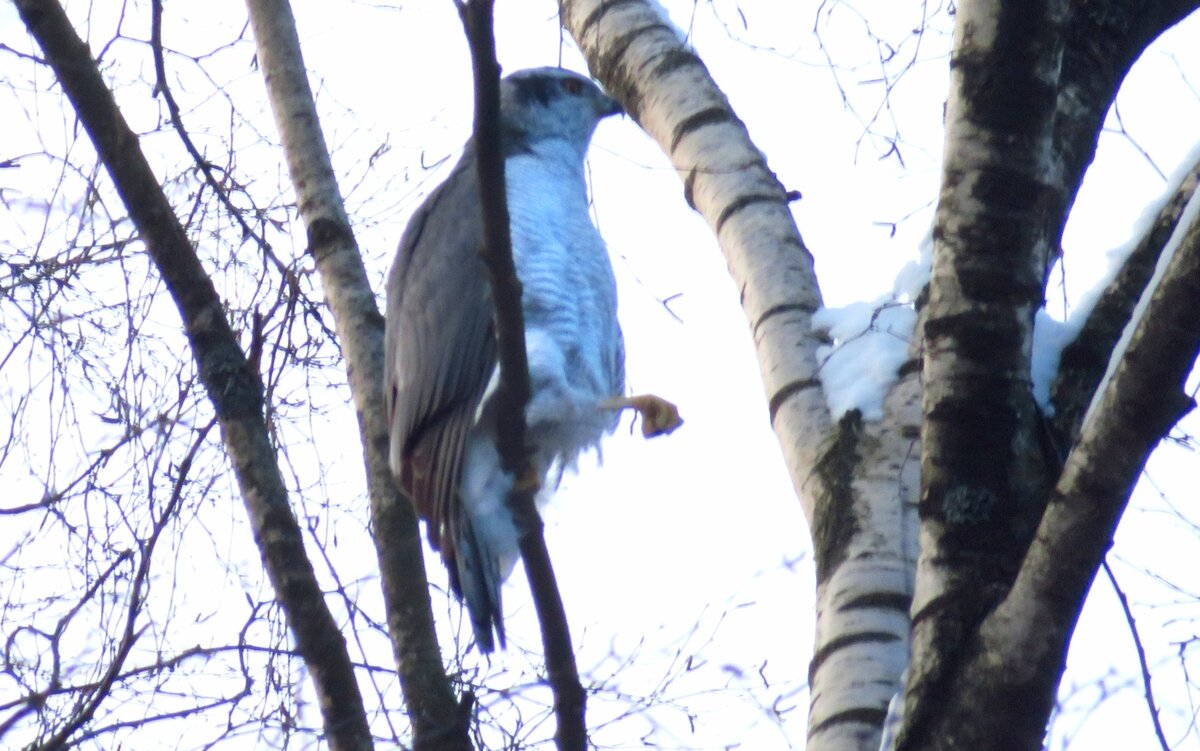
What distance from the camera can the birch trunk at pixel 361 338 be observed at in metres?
2.69

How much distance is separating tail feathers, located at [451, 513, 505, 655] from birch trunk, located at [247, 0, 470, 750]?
215 mm

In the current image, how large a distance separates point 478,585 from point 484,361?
52 centimetres

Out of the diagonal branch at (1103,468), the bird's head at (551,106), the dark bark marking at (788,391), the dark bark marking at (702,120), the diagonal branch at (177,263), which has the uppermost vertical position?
the bird's head at (551,106)

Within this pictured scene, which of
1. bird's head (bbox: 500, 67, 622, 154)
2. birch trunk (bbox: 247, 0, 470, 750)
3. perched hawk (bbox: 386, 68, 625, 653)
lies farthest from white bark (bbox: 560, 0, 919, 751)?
birch trunk (bbox: 247, 0, 470, 750)

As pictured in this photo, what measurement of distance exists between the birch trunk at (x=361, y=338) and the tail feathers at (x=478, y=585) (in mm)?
215

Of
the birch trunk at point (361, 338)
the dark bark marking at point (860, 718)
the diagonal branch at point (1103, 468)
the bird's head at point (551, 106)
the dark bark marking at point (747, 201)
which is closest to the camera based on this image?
the diagonal branch at point (1103, 468)

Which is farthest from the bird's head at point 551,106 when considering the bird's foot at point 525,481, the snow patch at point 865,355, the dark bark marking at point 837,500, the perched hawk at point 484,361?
the dark bark marking at point 837,500

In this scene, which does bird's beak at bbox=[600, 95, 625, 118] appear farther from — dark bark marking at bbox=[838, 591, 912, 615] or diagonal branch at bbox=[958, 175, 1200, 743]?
diagonal branch at bbox=[958, 175, 1200, 743]

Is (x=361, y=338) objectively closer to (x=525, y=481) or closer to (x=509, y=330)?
(x=525, y=481)

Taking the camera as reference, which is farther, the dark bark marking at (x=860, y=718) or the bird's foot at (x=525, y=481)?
the bird's foot at (x=525, y=481)

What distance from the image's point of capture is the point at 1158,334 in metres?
1.55

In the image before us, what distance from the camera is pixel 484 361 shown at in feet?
11.1

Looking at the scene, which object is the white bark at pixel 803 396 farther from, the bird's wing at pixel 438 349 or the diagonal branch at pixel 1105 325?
the bird's wing at pixel 438 349

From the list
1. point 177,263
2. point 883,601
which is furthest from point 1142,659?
point 177,263
